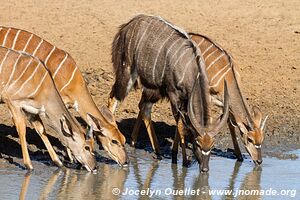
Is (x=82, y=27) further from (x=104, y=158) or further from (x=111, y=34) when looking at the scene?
(x=104, y=158)

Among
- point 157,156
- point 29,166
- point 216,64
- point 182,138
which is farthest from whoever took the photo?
point 216,64

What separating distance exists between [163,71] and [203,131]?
43.0 inches

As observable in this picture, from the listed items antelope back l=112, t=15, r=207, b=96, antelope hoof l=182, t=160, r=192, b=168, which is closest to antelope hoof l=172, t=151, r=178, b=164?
antelope hoof l=182, t=160, r=192, b=168

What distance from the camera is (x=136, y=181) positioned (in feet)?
31.2

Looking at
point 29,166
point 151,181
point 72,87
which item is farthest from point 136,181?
point 72,87

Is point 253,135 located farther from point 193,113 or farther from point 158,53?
point 158,53

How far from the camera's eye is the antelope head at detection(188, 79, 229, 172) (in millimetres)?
9680

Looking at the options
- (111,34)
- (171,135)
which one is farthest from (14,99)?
(111,34)

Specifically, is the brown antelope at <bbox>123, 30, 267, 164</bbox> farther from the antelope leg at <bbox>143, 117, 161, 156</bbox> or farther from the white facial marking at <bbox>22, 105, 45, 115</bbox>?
the white facial marking at <bbox>22, 105, 45, 115</bbox>

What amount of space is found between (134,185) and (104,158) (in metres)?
1.09

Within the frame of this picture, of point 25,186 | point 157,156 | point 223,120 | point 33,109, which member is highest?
point 33,109

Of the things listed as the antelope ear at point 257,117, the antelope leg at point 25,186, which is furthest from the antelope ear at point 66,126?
the antelope ear at point 257,117

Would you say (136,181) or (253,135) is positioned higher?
(253,135)

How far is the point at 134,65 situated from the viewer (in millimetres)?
10930
